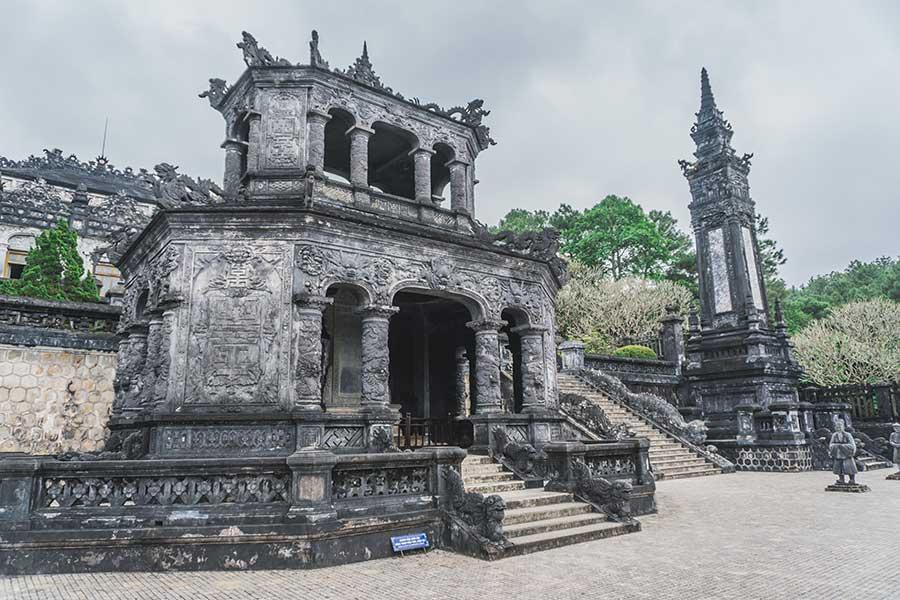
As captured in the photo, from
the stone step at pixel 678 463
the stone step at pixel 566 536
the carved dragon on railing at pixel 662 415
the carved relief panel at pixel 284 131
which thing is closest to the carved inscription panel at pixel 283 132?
the carved relief panel at pixel 284 131

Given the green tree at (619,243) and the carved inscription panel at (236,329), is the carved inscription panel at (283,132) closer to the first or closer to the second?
the carved inscription panel at (236,329)

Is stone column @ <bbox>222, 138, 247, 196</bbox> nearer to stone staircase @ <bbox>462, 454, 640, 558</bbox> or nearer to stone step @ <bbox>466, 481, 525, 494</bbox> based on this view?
stone staircase @ <bbox>462, 454, 640, 558</bbox>

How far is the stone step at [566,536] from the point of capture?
25.4 feet

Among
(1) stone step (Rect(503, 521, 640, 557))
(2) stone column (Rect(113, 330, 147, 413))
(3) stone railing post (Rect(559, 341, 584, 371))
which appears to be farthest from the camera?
(3) stone railing post (Rect(559, 341, 584, 371))

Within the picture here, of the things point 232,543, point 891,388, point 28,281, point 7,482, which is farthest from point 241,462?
point 891,388

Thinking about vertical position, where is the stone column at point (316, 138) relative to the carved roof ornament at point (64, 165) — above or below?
below

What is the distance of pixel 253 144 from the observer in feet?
40.3

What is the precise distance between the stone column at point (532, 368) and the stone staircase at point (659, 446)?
5.79 meters

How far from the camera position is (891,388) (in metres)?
22.2

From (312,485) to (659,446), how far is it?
553 inches

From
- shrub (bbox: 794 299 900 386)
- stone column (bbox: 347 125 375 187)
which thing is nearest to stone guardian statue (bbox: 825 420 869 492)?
stone column (bbox: 347 125 375 187)

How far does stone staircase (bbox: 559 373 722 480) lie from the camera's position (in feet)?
56.0

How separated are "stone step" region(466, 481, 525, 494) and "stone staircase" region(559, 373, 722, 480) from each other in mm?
7495

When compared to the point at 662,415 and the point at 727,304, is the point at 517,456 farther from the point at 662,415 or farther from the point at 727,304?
the point at 727,304
